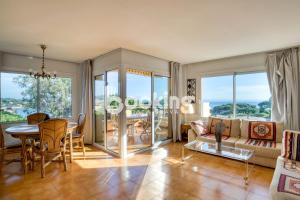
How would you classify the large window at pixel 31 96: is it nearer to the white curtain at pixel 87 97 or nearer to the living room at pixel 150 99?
the living room at pixel 150 99

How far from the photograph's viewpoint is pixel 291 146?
2.66 metres

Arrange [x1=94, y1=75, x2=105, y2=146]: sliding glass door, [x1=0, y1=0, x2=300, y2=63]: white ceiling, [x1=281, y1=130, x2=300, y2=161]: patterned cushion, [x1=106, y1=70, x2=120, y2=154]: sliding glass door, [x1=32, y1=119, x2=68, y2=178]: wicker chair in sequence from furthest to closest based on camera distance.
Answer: [x1=94, y1=75, x2=105, y2=146]: sliding glass door
[x1=106, y1=70, x2=120, y2=154]: sliding glass door
[x1=32, y1=119, x2=68, y2=178]: wicker chair
[x1=281, y1=130, x2=300, y2=161]: patterned cushion
[x1=0, y1=0, x2=300, y2=63]: white ceiling

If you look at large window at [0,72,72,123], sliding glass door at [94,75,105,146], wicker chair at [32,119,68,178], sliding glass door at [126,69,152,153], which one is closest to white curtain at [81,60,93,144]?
sliding glass door at [94,75,105,146]

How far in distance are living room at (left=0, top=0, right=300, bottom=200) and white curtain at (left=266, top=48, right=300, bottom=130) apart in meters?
0.02

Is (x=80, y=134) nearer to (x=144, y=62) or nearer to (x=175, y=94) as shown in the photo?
(x=144, y=62)

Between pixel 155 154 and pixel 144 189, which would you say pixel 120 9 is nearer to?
pixel 144 189

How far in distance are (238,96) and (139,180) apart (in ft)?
11.3

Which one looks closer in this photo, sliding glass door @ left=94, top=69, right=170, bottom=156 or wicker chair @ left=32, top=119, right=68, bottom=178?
wicker chair @ left=32, top=119, right=68, bottom=178

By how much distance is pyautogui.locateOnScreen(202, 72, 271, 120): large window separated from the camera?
418 cm

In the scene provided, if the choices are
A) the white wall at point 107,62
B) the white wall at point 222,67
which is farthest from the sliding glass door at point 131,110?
the white wall at point 222,67

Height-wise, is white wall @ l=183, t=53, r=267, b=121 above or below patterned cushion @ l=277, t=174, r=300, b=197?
above
